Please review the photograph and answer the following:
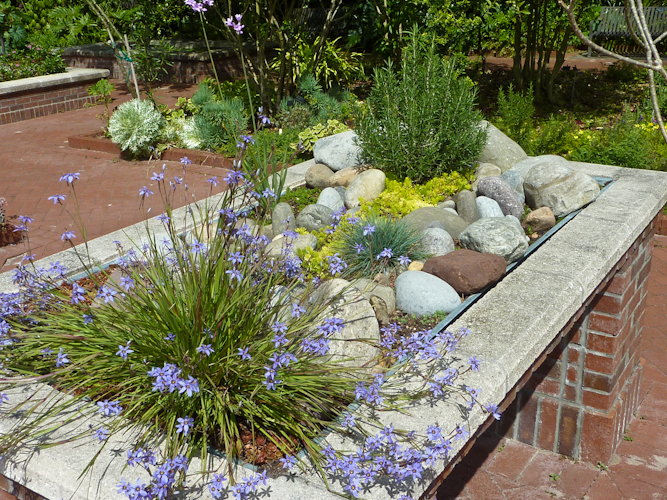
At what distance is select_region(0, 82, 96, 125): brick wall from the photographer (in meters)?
10.1

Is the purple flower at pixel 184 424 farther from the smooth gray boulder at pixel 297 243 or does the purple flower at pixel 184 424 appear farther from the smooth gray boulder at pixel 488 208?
the smooth gray boulder at pixel 488 208

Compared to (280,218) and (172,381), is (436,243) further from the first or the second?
(172,381)

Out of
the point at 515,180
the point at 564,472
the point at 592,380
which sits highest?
the point at 515,180

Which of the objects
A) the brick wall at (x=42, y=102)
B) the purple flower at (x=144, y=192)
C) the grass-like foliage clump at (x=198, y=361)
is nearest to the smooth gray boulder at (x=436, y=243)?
the grass-like foliage clump at (x=198, y=361)

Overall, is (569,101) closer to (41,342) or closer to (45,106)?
(45,106)

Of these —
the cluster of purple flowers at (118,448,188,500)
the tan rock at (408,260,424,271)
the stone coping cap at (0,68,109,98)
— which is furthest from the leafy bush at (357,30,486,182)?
the stone coping cap at (0,68,109,98)

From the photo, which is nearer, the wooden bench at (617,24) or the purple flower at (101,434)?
the purple flower at (101,434)

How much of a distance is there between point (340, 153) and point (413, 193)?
919mm

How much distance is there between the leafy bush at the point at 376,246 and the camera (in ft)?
11.2

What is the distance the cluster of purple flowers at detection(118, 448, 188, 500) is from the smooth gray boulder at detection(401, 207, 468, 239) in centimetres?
230

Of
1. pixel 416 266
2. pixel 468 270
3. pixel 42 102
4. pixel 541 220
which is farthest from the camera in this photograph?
pixel 42 102

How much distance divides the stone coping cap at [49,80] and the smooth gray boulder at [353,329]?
9.09 meters

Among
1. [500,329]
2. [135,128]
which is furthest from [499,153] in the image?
[135,128]

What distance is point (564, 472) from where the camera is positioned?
3.85 meters
